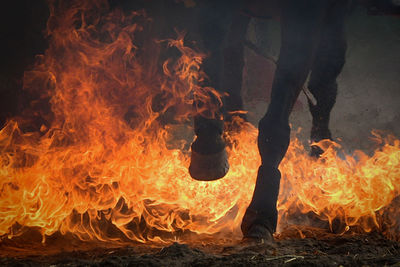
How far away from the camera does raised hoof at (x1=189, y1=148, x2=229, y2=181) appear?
332 centimetres

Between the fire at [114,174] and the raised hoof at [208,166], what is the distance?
549 mm

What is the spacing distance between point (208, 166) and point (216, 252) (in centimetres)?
95

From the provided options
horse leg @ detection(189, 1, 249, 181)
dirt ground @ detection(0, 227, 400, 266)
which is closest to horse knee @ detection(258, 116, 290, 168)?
horse leg @ detection(189, 1, 249, 181)

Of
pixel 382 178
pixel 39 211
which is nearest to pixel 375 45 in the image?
pixel 382 178

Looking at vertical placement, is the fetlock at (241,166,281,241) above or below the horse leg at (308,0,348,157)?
below

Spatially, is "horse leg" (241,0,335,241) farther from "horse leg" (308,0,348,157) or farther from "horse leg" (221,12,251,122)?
"horse leg" (221,12,251,122)

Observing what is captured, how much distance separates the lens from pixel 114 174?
3.91 m

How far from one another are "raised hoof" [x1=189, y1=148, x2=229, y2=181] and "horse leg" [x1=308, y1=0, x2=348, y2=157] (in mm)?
1455

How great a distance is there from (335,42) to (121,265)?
11.0ft

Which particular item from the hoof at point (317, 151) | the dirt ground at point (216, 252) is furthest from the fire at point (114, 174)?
the dirt ground at point (216, 252)

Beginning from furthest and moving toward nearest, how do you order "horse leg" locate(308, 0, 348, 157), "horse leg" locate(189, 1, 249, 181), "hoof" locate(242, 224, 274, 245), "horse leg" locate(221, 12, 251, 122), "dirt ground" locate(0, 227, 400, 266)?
"horse leg" locate(221, 12, 251, 122) → "horse leg" locate(308, 0, 348, 157) → "horse leg" locate(189, 1, 249, 181) → "hoof" locate(242, 224, 274, 245) → "dirt ground" locate(0, 227, 400, 266)

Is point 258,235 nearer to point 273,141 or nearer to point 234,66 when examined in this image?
point 273,141

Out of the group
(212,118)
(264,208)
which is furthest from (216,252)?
(212,118)

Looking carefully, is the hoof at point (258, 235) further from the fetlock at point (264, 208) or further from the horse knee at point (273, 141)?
the horse knee at point (273, 141)
